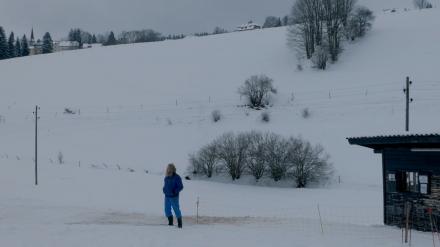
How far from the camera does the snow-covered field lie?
45.1 ft

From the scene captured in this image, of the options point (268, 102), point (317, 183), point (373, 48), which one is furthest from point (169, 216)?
point (373, 48)

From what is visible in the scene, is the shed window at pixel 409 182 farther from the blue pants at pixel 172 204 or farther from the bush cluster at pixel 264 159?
the bush cluster at pixel 264 159

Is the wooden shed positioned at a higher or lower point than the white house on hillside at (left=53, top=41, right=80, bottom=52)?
lower

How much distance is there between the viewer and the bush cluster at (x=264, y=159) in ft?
110

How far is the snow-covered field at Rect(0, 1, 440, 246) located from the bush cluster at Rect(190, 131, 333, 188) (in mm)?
1714

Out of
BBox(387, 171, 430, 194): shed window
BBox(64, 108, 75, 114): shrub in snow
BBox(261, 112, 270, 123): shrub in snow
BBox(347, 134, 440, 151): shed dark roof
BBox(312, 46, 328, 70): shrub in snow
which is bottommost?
BBox(387, 171, 430, 194): shed window

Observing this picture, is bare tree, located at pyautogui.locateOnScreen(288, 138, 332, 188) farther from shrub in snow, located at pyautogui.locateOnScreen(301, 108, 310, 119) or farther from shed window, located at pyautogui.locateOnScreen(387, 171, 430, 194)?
shed window, located at pyautogui.locateOnScreen(387, 171, 430, 194)

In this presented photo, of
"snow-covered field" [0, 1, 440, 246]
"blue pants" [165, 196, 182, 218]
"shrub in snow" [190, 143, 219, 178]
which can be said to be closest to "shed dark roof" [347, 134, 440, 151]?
"snow-covered field" [0, 1, 440, 246]

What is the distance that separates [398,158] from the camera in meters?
14.9

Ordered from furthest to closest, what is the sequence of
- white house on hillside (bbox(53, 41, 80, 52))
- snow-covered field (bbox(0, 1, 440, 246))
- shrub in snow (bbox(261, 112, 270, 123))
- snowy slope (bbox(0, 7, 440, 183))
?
white house on hillside (bbox(53, 41, 80, 52)) → shrub in snow (bbox(261, 112, 270, 123)) → snowy slope (bbox(0, 7, 440, 183)) → snow-covered field (bbox(0, 1, 440, 246))

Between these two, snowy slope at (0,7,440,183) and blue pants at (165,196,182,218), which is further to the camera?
snowy slope at (0,7,440,183)

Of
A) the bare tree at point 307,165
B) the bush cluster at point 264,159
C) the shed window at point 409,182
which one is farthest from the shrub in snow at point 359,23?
the shed window at point 409,182

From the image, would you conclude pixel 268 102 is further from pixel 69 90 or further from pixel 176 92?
pixel 69 90

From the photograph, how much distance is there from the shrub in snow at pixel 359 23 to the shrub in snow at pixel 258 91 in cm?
1595
